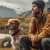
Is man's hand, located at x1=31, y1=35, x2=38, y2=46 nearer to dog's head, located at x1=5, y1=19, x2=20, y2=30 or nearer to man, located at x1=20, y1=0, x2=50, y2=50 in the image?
man, located at x1=20, y1=0, x2=50, y2=50

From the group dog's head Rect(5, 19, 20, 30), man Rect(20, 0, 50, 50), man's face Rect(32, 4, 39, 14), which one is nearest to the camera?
man Rect(20, 0, 50, 50)

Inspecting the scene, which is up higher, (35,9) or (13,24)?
(35,9)

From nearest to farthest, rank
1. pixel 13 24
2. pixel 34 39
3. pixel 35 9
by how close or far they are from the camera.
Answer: pixel 34 39, pixel 35 9, pixel 13 24

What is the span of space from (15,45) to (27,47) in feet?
5.50

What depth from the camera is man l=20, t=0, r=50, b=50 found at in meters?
6.04

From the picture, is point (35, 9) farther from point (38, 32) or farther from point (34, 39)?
point (34, 39)

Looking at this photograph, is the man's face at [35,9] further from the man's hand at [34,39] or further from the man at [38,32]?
the man's hand at [34,39]

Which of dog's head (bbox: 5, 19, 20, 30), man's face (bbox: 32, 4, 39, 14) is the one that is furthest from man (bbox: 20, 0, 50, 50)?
dog's head (bbox: 5, 19, 20, 30)

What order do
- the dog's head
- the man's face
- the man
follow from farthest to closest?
the dog's head → the man's face → the man

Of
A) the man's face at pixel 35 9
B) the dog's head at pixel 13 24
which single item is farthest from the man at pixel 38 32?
the dog's head at pixel 13 24

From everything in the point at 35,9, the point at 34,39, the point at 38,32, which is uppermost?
the point at 35,9

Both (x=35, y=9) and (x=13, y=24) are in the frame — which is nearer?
(x=35, y=9)

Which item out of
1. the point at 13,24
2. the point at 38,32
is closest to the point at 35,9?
the point at 38,32

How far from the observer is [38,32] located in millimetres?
6383
